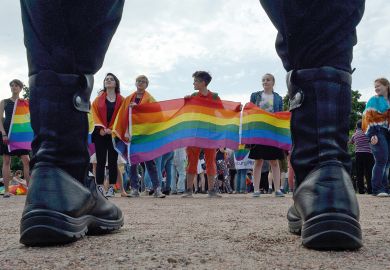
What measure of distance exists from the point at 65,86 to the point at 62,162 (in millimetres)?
282

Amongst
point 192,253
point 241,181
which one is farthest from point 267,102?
point 192,253

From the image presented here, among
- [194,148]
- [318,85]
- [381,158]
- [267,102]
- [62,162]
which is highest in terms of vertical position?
[267,102]

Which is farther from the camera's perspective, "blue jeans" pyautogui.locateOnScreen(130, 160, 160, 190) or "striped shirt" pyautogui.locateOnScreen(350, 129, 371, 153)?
"striped shirt" pyautogui.locateOnScreen(350, 129, 371, 153)

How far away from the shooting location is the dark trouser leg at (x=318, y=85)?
1.73m

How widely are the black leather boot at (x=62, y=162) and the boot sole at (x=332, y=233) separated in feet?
2.51

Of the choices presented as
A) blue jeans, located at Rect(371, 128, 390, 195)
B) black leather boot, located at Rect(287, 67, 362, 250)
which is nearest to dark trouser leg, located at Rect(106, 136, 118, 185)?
blue jeans, located at Rect(371, 128, 390, 195)

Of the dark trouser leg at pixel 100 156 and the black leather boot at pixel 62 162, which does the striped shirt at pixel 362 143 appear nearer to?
the dark trouser leg at pixel 100 156

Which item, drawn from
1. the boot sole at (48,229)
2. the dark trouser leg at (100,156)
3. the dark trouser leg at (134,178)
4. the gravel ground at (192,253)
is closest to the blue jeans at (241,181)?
the dark trouser leg at (134,178)

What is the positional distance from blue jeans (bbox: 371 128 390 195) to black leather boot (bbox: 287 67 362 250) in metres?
6.11

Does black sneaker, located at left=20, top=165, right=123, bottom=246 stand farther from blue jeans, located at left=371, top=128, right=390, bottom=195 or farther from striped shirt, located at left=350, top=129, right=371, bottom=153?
striped shirt, located at left=350, top=129, right=371, bottom=153

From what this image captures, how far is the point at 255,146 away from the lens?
825 cm

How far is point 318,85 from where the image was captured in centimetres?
179

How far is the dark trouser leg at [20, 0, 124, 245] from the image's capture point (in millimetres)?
1762

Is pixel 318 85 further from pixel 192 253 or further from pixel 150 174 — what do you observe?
pixel 150 174
